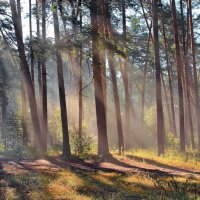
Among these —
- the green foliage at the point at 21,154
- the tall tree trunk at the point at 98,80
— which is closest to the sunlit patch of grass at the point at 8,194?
the tall tree trunk at the point at 98,80

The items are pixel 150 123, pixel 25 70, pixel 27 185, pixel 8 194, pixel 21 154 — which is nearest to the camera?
pixel 8 194

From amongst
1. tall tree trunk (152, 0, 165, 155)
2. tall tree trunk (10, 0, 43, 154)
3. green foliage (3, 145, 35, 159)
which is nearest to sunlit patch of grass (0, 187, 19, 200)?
green foliage (3, 145, 35, 159)

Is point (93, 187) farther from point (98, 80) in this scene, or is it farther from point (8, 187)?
point (98, 80)

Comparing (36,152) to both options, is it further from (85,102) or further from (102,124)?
(85,102)

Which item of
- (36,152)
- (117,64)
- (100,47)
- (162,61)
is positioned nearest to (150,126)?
(117,64)

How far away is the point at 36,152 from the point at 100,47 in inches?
283

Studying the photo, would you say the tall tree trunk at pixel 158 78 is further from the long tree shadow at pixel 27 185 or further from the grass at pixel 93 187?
the long tree shadow at pixel 27 185

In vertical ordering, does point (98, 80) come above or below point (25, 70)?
below

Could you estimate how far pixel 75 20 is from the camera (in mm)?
14266

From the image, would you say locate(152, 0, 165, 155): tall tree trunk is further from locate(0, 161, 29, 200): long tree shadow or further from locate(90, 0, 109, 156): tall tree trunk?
locate(0, 161, 29, 200): long tree shadow

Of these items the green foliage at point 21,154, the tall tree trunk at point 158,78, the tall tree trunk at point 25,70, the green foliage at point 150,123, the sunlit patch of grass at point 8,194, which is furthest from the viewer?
the green foliage at point 150,123

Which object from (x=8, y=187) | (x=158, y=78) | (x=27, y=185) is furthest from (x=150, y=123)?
(x=8, y=187)

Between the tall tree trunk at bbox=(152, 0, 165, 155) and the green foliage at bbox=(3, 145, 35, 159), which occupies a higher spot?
the tall tree trunk at bbox=(152, 0, 165, 155)

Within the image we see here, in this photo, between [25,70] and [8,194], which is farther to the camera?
[25,70]
